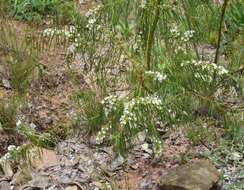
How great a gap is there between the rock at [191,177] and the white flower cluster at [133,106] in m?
0.80

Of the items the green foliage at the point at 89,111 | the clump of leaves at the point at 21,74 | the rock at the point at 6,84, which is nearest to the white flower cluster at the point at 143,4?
the green foliage at the point at 89,111

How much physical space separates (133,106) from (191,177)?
0.91 meters

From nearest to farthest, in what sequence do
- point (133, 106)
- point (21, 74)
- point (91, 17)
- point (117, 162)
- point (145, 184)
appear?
1. point (133, 106)
2. point (91, 17)
3. point (145, 184)
4. point (117, 162)
5. point (21, 74)

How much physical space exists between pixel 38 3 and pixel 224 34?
1.33 meters

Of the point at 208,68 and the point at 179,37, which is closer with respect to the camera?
the point at 208,68

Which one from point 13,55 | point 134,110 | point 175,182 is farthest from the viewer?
point 13,55

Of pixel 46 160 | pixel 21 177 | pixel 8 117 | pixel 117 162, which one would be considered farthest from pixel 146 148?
pixel 8 117

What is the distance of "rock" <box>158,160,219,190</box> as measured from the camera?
267 cm

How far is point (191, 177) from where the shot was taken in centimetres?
270

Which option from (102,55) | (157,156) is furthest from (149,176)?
(102,55)

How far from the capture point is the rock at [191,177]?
2.67 meters

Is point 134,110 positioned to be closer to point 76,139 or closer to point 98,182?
point 98,182

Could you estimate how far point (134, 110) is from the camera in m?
1.92

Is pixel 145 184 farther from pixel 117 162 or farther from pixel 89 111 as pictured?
pixel 89 111
